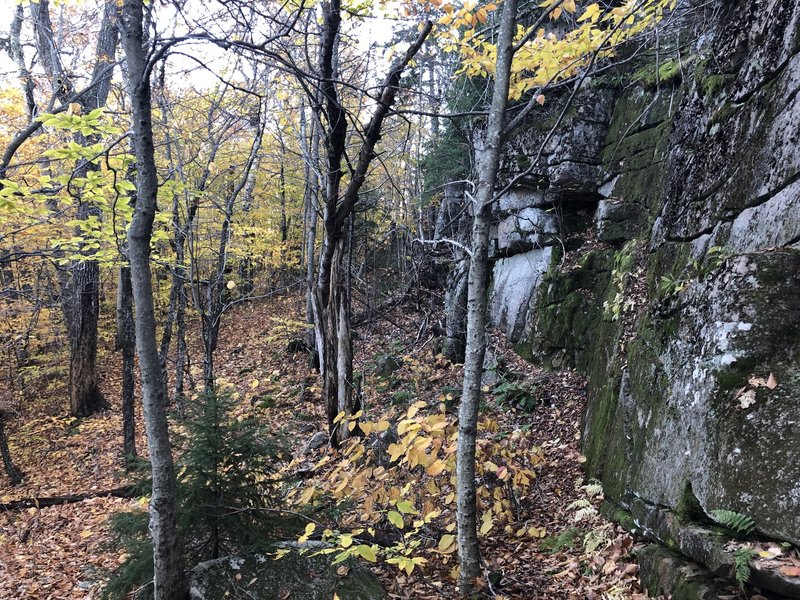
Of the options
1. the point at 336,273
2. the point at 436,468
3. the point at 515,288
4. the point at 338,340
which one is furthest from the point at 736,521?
the point at 515,288

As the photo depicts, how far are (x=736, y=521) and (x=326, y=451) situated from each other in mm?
6163

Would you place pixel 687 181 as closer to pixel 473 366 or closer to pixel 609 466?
pixel 609 466

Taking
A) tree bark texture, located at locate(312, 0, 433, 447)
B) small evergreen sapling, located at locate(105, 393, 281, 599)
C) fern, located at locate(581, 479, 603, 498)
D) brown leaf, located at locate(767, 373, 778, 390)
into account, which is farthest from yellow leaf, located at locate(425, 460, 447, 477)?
tree bark texture, located at locate(312, 0, 433, 447)

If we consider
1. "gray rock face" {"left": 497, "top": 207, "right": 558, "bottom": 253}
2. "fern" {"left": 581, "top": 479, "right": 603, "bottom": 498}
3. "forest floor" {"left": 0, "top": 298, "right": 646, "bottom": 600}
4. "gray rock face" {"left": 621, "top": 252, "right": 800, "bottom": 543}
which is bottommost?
"forest floor" {"left": 0, "top": 298, "right": 646, "bottom": 600}

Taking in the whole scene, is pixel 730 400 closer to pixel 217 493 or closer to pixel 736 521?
pixel 736 521

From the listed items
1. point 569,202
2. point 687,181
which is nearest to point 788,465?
point 687,181

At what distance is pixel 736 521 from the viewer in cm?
285

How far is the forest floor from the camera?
4.23m

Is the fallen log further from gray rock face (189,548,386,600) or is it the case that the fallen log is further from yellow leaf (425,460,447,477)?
yellow leaf (425,460,447,477)

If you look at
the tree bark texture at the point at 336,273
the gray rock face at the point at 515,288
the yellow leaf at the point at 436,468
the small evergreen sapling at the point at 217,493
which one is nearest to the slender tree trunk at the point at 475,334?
the yellow leaf at the point at 436,468

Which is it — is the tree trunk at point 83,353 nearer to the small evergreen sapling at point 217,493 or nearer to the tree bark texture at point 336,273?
the tree bark texture at point 336,273

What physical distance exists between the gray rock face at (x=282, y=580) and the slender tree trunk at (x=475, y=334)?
808 mm

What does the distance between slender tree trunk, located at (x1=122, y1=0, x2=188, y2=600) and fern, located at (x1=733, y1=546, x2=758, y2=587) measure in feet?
11.4

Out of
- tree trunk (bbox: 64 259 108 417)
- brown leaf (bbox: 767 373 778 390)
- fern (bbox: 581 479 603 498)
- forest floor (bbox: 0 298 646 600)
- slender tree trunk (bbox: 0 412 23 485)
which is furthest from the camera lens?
tree trunk (bbox: 64 259 108 417)
